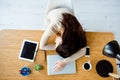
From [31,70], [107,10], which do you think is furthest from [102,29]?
[31,70]

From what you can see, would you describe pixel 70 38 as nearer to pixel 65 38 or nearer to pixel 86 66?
pixel 65 38

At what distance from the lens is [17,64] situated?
158 cm

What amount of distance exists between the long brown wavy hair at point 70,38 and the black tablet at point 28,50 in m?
0.21

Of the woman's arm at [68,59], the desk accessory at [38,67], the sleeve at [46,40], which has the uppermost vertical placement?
the sleeve at [46,40]

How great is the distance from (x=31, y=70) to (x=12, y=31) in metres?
0.38

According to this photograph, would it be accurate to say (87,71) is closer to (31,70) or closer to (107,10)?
(31,70)

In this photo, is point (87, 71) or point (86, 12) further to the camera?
point (86, 12)

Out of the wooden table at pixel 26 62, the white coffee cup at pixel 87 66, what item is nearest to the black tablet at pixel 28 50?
the wooden table at pixel 26 62

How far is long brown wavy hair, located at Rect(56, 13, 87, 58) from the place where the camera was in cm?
156

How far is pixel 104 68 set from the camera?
168cm

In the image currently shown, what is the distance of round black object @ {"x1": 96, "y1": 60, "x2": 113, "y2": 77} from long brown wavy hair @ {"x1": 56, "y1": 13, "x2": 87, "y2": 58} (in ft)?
0.74

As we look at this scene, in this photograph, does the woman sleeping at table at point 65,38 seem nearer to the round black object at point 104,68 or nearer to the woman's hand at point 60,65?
the woman's hand at point 60,65

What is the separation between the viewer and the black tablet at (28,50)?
160cm

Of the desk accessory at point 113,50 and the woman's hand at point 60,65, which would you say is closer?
the desk accessory at point 113,50
